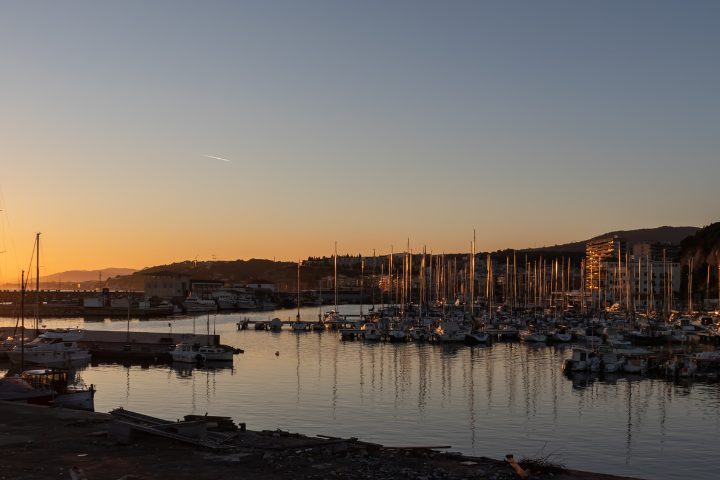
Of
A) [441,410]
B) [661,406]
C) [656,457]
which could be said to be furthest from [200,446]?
[661,406]

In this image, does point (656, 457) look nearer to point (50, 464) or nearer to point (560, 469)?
point (560, 469)

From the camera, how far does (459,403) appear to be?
144 feet

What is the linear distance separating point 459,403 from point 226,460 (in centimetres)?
2596

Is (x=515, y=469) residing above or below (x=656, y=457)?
above

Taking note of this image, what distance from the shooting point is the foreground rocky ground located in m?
18.8

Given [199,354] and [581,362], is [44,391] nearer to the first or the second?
[199,354]

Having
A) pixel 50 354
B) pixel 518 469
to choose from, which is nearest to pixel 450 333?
pixel 50 354

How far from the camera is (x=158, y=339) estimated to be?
7156 cm

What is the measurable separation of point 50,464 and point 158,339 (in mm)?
53290

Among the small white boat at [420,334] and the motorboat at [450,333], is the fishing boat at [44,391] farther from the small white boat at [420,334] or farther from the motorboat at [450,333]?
the small white boat at [420,334]

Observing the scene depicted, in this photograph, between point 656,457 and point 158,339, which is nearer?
point 656,457

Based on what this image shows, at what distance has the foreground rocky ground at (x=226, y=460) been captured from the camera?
738 inches

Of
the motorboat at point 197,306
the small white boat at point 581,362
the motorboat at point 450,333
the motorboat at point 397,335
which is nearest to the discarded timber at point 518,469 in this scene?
the small white boat at point 581,362

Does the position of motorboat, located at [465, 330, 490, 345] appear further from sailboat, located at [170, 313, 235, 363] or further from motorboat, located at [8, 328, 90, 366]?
motorboat, located at [8, 328, 90, 366]
